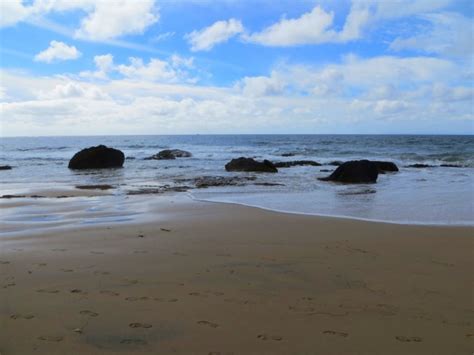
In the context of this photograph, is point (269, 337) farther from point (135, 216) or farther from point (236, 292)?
point (135, 216)

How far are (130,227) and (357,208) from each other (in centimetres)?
506

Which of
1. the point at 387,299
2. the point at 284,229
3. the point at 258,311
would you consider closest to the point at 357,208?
the point at 284,229

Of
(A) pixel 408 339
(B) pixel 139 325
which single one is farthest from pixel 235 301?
(A) pixel 408 339

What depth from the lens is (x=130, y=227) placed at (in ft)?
23.2

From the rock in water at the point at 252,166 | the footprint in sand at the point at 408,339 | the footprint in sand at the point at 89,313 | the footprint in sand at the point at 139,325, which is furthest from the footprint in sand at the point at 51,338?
the rock in water at the point at 252,166

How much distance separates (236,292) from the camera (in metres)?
4.00

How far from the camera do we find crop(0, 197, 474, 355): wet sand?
304cm

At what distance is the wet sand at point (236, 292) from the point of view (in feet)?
9.97

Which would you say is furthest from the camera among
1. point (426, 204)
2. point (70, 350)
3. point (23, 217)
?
point (426, 204)

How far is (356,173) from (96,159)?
15.2m

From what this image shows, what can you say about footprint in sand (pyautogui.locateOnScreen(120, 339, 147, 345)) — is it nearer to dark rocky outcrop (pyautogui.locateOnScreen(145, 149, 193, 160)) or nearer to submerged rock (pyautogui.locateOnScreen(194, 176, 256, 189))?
submerged rock (pyautogui.locateOnScreen(194, 176, 256, 189))

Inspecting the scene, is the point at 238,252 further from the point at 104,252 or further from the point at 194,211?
the point at 194,211

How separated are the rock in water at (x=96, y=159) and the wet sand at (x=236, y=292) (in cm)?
1846

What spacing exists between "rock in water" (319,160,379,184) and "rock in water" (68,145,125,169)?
1390 cm
